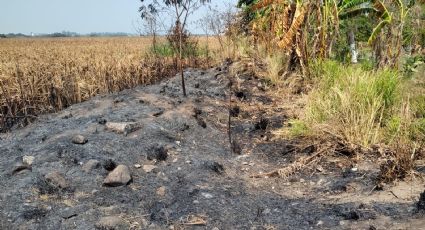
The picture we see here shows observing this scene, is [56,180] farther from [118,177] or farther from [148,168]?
[148,168]

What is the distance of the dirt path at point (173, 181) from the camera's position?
344cm

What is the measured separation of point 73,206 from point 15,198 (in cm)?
57

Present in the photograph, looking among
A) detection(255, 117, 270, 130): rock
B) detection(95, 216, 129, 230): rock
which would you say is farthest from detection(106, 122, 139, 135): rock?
detection(95, 216, 129, 230): rock

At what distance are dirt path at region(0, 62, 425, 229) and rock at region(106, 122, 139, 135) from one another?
2 cm

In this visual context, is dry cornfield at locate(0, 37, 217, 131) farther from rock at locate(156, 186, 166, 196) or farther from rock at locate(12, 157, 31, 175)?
rock at locate(156, 186, 166, 196)

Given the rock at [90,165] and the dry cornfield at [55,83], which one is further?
the dry cornfield at [55,83]

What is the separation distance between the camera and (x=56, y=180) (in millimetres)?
3957

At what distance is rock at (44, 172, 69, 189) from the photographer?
3926 millimetres

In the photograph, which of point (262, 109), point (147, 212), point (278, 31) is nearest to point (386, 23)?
point (278, 31)

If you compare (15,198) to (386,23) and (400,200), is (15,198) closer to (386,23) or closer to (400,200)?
(400,200)

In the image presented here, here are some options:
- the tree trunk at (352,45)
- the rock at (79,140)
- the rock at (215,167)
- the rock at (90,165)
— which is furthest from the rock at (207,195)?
the tree trunk at (352,45)

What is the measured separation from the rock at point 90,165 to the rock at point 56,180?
0.30 metres

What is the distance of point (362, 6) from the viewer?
981 centimetres

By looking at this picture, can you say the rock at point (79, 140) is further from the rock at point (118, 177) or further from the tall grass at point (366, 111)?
the tall grass at point (366, 111)
